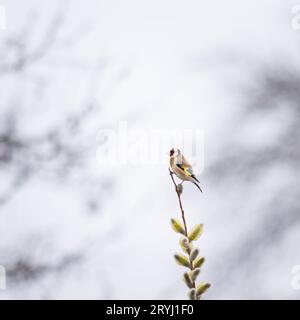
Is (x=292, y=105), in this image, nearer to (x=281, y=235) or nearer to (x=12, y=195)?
(x=281, y=235)

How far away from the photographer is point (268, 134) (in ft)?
4.68

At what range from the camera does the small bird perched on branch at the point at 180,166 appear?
139 cm

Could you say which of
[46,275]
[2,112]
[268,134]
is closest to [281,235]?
[268,134]

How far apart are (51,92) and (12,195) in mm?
328

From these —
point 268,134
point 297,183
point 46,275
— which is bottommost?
point 46,275

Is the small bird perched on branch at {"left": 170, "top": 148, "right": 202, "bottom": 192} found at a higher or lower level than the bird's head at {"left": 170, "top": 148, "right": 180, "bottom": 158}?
lower

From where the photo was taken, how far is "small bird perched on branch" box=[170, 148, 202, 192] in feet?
4.55

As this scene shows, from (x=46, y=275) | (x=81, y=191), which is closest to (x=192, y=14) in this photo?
(x=81, y=191)

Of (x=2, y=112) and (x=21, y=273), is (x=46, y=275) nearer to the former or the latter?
(x=21, y=273)

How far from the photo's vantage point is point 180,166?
4.55ft

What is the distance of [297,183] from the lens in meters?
1.41

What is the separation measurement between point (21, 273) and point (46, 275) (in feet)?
0.24

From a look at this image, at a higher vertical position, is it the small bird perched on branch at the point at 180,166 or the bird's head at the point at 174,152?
the bird's head at the point at 174,152

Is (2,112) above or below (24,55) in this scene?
below
